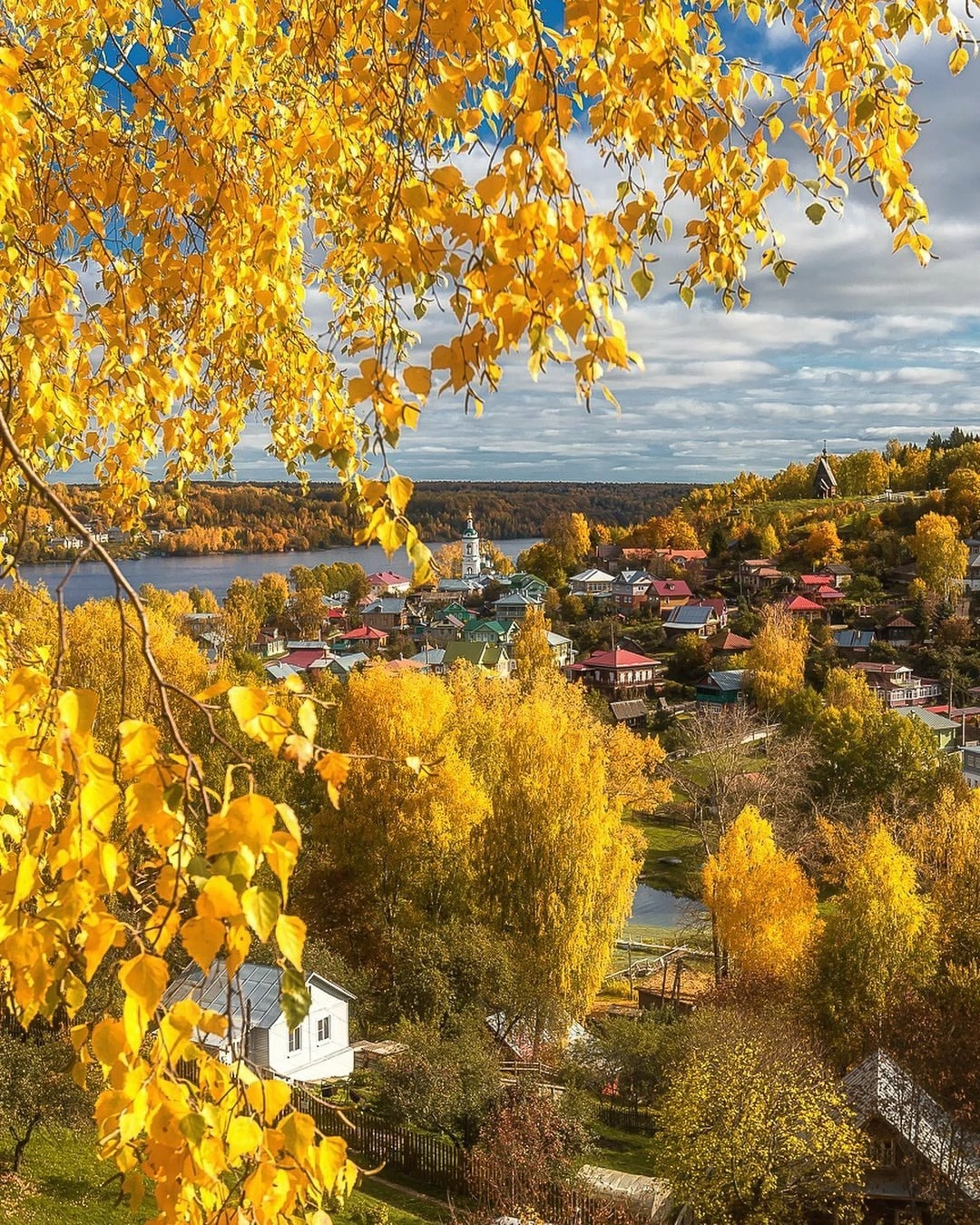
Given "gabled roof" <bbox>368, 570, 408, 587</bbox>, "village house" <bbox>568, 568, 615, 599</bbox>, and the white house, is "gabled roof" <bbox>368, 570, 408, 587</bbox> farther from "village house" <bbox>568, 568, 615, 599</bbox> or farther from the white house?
the white house

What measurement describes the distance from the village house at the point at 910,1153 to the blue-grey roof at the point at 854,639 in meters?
31.7

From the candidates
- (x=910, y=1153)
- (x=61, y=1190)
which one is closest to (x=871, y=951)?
(x=910, y=1153)

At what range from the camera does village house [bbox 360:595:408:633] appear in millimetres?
60000

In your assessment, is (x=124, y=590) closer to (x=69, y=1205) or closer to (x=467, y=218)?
(x=467, y=218)

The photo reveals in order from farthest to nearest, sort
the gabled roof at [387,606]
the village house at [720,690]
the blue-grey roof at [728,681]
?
the gabled roof at [387,606] < the blue-grey roof at [728,681] < the village house at [720,690]

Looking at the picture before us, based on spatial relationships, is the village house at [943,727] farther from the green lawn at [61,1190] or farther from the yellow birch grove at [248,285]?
the yellow birch grove at [248,285]

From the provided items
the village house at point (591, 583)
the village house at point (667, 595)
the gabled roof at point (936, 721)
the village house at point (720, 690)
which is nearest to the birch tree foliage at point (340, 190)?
the gabled roof at point (936, 721)

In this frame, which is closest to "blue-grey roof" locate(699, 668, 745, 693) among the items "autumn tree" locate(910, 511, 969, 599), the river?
"autumn tree" locate(910, 511, 969, 599)

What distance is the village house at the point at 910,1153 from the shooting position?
10.5 meters

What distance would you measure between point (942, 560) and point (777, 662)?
49.9 feet

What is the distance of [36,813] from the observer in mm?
1604

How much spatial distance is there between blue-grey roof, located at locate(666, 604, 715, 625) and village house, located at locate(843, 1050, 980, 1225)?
3808cm

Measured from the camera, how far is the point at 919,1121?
36.0ft

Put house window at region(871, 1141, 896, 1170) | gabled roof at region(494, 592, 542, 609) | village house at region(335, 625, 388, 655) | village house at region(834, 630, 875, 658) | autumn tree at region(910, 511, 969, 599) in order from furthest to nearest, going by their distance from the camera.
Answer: gabled roof at region(494, 592, 542, 609) < village house at region(335, 625, 388, 655) < autumn tree at region(910, 511, 969, 599) < village house at region(834, 630, 875, 658) < house window at region(871, 1141, 896, 1170)
